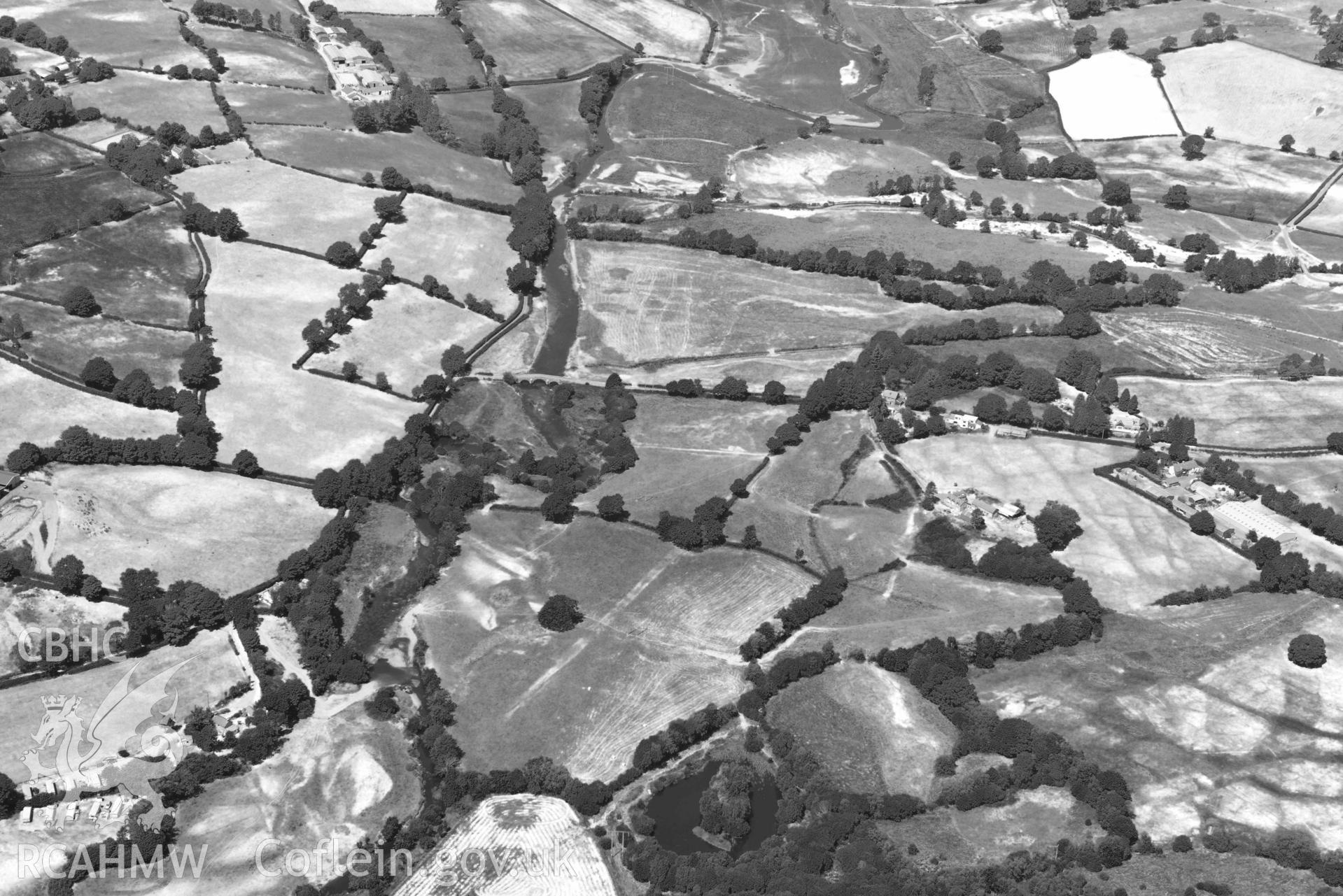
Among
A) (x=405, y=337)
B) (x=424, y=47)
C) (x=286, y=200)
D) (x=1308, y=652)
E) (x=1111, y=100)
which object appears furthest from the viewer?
(x=1111, y=100)

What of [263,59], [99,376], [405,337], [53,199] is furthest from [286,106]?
[99,376]

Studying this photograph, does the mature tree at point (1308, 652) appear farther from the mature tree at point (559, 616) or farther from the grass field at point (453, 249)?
the grass field at point (453, 249)

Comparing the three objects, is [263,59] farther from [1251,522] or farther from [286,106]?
[1251,522]

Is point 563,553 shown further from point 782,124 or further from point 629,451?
point 782,124

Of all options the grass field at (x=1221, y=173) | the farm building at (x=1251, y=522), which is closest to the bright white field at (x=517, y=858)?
the farm building at (x=1251, y=522)

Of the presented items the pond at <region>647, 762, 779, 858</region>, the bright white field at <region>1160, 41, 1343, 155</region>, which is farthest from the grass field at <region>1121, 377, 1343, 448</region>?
the pond at <region>647, 762, 779, 858</region>
